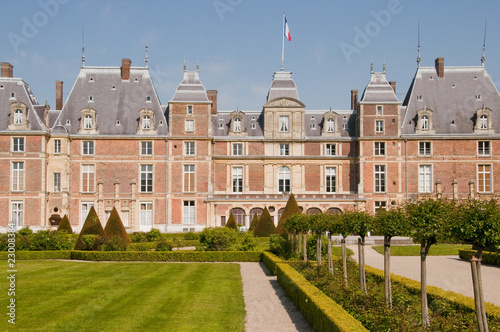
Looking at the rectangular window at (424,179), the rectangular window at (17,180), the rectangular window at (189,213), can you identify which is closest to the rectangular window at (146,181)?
Answer: the rectangular window at (189,213)

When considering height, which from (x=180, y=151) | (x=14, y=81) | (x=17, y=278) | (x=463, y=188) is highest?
(x=14, y=81)

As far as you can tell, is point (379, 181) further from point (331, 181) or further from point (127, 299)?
point (127, 299)

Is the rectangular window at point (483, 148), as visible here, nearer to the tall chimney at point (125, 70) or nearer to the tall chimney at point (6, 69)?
the tall chimney at point (125, 70)

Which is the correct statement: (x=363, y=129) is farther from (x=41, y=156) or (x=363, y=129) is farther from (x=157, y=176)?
(x=41, y=156)

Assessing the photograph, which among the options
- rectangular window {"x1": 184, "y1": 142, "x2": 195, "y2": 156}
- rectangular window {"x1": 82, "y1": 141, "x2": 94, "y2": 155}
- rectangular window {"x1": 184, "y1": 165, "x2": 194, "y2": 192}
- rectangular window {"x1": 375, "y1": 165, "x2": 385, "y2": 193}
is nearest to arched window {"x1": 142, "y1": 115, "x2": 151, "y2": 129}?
rectangular window {"x1": 184, "y1": 142, "x2": 195, "y2": 156}

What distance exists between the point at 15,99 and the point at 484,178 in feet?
125

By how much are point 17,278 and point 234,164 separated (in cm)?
2881

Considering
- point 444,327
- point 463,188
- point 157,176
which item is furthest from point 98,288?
point 463,188

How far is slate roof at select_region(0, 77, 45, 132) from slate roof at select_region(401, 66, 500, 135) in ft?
96.7

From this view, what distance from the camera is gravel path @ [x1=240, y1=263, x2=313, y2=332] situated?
1243cm

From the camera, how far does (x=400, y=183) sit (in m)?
44.8

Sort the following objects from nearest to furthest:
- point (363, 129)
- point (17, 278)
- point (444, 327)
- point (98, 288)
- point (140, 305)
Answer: point (444, 327) < point (140, 305) < point (98, 288) < point (17, 278) < point (363, 129)

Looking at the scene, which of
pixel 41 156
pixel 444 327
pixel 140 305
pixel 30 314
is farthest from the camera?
pixel 41 156

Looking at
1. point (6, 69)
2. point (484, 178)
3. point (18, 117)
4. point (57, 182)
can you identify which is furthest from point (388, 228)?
point (6, 69)
